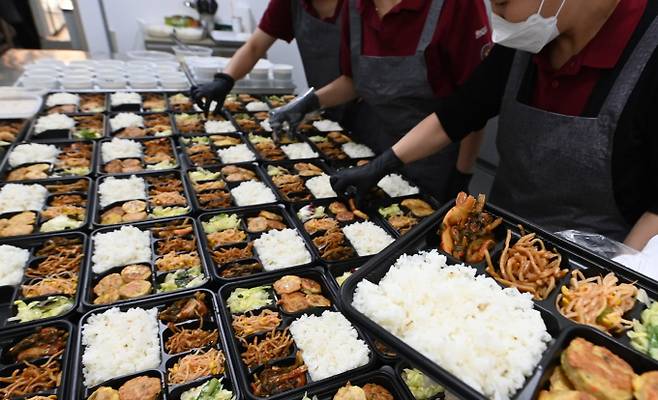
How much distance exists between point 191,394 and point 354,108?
313cm

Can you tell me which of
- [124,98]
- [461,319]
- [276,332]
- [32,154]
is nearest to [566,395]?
[461,319]

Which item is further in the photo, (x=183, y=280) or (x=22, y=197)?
(x=22, y=197)

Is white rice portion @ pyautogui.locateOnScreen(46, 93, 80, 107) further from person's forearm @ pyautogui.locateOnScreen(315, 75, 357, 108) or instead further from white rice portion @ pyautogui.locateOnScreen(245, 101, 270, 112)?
person's forearm @ pyautogui.locateOnScreen(315, 75, 357, 108)

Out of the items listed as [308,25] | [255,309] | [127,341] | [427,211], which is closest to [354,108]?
[308,25]

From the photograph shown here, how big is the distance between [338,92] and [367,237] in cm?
181

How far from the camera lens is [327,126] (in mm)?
3871

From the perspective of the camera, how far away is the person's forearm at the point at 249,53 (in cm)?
420

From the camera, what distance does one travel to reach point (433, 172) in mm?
3453

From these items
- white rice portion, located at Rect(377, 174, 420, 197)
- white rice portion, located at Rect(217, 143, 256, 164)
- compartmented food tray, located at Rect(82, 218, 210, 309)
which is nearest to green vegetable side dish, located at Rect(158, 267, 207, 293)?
compartmented food tray, located at Rect(82, 218, 210, 309)

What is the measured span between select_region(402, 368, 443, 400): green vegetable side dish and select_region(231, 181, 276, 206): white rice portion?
1.43 m

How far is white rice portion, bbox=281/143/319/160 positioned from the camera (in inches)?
128

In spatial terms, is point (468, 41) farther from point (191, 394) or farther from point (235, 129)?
point (191, 394)

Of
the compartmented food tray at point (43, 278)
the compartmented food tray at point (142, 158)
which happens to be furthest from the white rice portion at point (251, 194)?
the compartmented food tray at point (43, 278)

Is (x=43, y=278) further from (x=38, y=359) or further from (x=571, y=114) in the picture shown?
(x=571, y=114)
